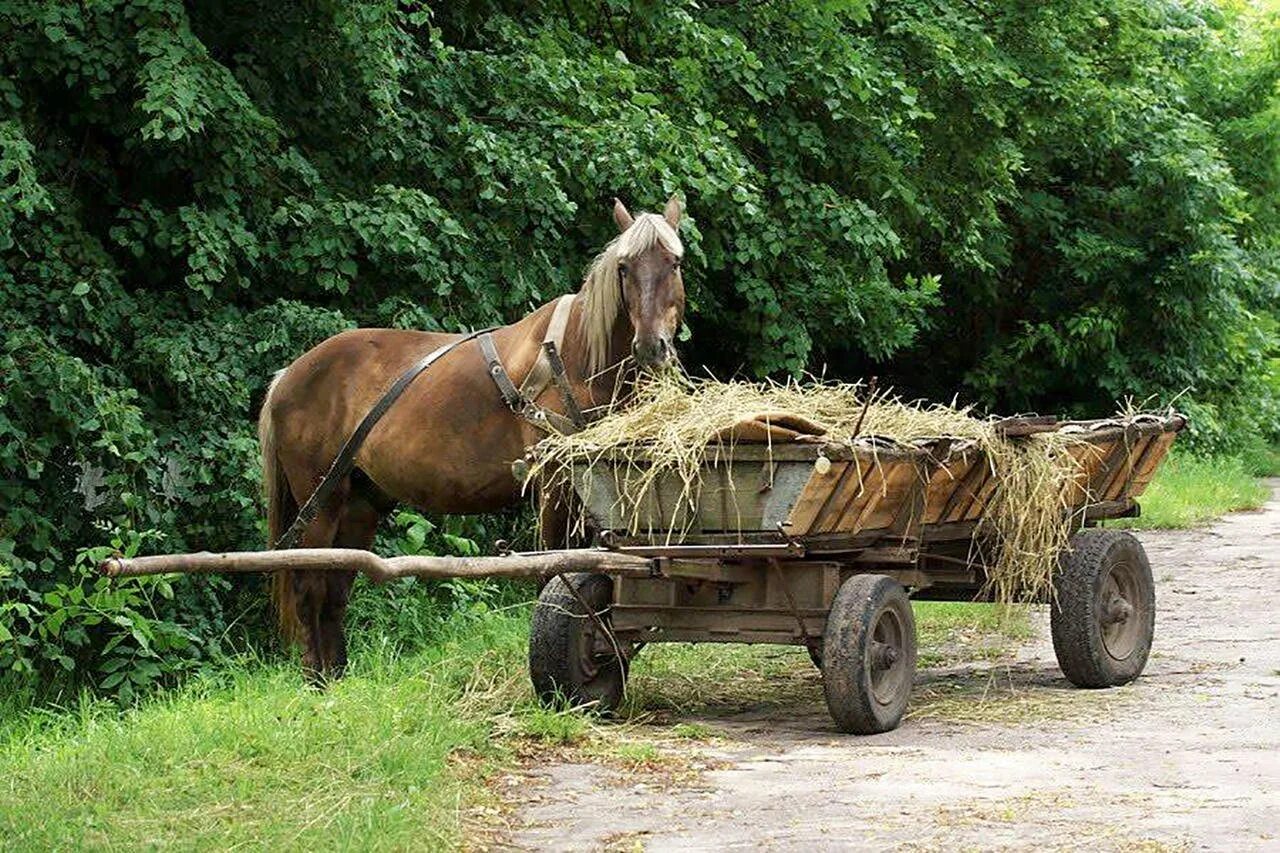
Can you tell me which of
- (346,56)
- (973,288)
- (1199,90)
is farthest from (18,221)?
(1199,90)

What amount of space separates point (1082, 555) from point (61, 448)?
6102mm

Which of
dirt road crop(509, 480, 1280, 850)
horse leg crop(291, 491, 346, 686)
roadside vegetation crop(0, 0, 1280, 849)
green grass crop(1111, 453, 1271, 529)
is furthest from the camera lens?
green grass crop(1111, 453, 1271, 529)

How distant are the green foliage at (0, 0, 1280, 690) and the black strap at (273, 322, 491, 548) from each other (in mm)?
1360

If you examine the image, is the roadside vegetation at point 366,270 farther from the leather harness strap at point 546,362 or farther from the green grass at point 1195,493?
the leather harness strap at point 546,362

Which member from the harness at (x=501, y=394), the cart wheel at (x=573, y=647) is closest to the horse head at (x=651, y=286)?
the harness at (x=501, y=394)

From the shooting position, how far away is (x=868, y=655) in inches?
292

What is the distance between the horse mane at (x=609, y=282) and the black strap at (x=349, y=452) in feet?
3.68

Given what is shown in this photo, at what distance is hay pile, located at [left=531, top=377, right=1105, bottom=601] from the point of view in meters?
7.37

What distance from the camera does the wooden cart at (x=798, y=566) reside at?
732 centimetres

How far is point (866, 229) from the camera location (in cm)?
1484

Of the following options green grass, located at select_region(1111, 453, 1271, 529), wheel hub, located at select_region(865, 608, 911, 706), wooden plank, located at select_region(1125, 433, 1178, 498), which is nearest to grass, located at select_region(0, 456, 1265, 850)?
wheel hub, located at select_region(865, 608, 911, 706)

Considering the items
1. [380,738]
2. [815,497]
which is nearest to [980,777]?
[815,497]

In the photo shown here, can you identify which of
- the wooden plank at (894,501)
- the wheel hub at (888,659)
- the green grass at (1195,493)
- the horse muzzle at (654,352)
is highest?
the horse muzzle at (654,352)

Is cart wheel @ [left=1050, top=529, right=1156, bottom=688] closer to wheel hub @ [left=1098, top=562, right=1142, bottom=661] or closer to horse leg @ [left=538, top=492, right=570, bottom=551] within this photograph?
wheel hub @ [left=1098, top=562, right=1142, bottom=661]
